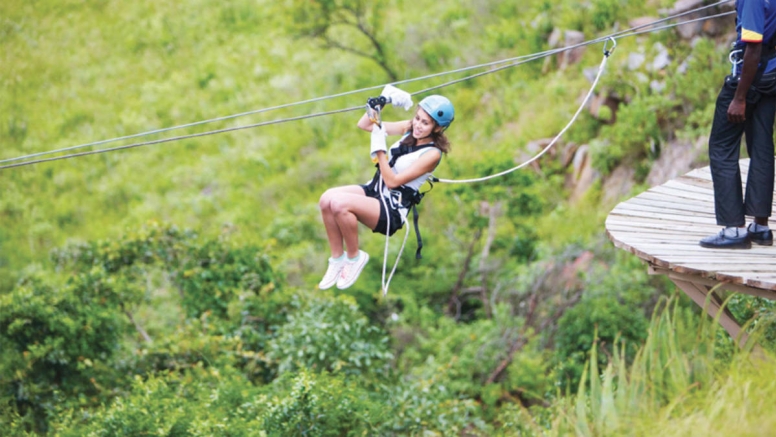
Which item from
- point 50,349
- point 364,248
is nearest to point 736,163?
point 50,349

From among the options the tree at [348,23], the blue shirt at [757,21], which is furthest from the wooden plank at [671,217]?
the tree at [348,23]

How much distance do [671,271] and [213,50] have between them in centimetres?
2064

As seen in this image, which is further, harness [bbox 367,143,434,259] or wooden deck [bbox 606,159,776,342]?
harness [bbox 367,143,434,259]

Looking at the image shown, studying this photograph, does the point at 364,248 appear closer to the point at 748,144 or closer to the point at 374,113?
the point at 374,113

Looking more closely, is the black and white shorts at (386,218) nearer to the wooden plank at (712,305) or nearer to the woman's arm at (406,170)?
the woman's arm at (406,170)

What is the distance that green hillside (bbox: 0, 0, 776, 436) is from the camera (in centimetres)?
766

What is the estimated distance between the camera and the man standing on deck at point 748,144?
5.14 meters

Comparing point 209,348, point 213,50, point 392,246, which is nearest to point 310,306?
point 209,348

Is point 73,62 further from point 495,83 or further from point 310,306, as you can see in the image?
point 310,306

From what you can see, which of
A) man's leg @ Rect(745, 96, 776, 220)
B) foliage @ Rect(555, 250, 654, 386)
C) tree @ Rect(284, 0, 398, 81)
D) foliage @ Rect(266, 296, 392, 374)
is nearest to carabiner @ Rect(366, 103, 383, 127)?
man's leg @ Rect(745, 96, 776, 220)

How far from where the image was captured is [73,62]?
2473 cm

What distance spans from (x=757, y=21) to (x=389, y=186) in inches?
99.8

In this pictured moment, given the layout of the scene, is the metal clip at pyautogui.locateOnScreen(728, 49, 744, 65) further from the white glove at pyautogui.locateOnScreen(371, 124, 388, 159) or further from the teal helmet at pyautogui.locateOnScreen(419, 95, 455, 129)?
the white glove at pyautogui.locateOnScreen(371, 124, 388, 159)

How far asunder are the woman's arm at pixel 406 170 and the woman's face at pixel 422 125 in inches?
6.4
